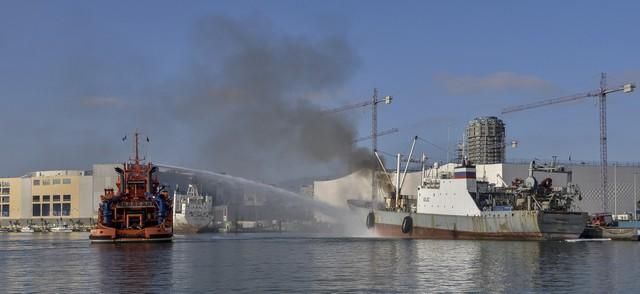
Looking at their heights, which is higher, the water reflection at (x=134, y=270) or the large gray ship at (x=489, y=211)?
the large gray ship at (x=489, y=211)

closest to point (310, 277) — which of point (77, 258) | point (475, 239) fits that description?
point (77, 258)

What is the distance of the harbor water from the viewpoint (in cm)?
4791

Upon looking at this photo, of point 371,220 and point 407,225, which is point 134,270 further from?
point 371,220

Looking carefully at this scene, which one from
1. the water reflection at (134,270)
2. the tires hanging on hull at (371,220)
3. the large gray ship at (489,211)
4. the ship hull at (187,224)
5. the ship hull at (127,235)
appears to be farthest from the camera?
the ship hull at (187,224)

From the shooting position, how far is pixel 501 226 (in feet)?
327

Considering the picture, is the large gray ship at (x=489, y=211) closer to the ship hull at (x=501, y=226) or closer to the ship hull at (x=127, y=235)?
the ship hull at (x=501, y=226)

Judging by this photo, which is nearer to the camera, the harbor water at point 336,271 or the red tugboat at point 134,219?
the harbor water at point 336,271

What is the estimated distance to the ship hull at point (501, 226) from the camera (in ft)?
318

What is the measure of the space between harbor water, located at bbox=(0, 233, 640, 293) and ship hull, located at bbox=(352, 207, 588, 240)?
11.8 meters

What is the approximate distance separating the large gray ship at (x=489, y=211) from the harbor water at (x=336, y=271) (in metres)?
12.9

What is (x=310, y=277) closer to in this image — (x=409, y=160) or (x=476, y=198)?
(x=476, y=198)

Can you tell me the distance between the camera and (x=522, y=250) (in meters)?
79.4

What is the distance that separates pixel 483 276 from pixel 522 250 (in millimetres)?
26907

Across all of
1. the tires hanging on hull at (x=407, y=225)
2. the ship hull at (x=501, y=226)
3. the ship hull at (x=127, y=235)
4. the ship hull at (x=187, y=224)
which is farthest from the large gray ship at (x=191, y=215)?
the ship hull at (x=501, y=226)
